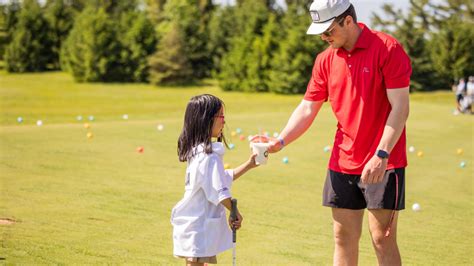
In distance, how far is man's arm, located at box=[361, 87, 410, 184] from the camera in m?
5.18

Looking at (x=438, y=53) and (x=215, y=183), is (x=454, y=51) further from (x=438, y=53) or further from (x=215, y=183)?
(x=215, y=183)

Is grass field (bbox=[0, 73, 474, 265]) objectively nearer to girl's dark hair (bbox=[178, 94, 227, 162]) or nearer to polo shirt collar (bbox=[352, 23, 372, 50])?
girl's dark hair (bbox=[178, 94, 227, 162])

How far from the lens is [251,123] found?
Answer: 23141 mm

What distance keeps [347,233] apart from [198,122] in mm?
1493

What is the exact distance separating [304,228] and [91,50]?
176ft

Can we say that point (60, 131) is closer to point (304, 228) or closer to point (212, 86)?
point (304, 228)

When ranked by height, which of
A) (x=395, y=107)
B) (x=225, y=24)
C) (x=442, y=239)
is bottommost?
(x=225, y=24)

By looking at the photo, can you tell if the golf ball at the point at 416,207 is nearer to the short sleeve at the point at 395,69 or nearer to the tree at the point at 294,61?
the short sleeve at the point at 395,69

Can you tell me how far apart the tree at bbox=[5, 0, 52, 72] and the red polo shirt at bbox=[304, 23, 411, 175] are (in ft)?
207

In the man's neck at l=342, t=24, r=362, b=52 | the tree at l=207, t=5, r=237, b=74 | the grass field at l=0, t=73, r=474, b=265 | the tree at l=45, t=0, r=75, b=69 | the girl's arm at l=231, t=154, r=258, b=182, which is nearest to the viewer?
the man's neck at l=342, t=24, r=362, b=52

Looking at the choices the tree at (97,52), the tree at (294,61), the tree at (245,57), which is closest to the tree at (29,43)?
the tree at (97,52)

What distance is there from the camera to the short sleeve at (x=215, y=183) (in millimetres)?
5082

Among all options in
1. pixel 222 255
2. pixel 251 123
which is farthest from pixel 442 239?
pixel 251 123

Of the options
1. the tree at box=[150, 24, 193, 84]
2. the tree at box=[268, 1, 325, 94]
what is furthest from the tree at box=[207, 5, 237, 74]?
the tree at box=[268, 1, 325, 94]
